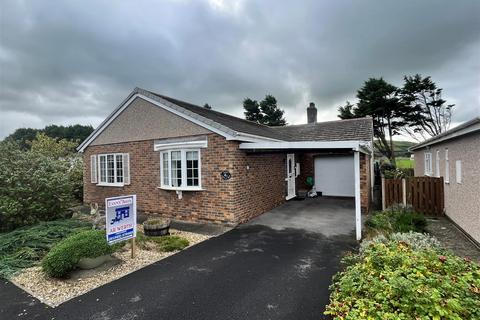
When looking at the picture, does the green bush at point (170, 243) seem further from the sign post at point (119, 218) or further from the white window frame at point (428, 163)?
the white window frame at point (428, 163)

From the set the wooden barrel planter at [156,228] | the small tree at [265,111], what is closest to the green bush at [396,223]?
the wooden barrel planter at [156,228]

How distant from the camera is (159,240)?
266 inches

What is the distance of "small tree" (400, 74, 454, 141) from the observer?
86.3 ft

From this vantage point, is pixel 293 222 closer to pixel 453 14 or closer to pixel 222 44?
pixel 222 44

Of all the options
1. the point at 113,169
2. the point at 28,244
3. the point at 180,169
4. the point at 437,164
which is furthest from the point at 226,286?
the point at 437,164

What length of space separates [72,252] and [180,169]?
4.85 meters

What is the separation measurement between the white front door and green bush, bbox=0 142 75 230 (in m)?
9.52

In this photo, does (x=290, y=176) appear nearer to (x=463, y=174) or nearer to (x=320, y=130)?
(x=320, y=130)

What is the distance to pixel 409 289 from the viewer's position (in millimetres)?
2254

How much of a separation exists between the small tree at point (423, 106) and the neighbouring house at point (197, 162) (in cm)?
1765

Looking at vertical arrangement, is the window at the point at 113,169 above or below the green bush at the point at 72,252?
above

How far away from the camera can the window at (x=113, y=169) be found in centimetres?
1098

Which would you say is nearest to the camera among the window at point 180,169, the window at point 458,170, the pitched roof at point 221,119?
the window at point 458,170

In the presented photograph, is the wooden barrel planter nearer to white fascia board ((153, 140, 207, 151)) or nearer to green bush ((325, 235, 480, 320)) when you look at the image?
white fascia board ((153, 140, 207, 151))
